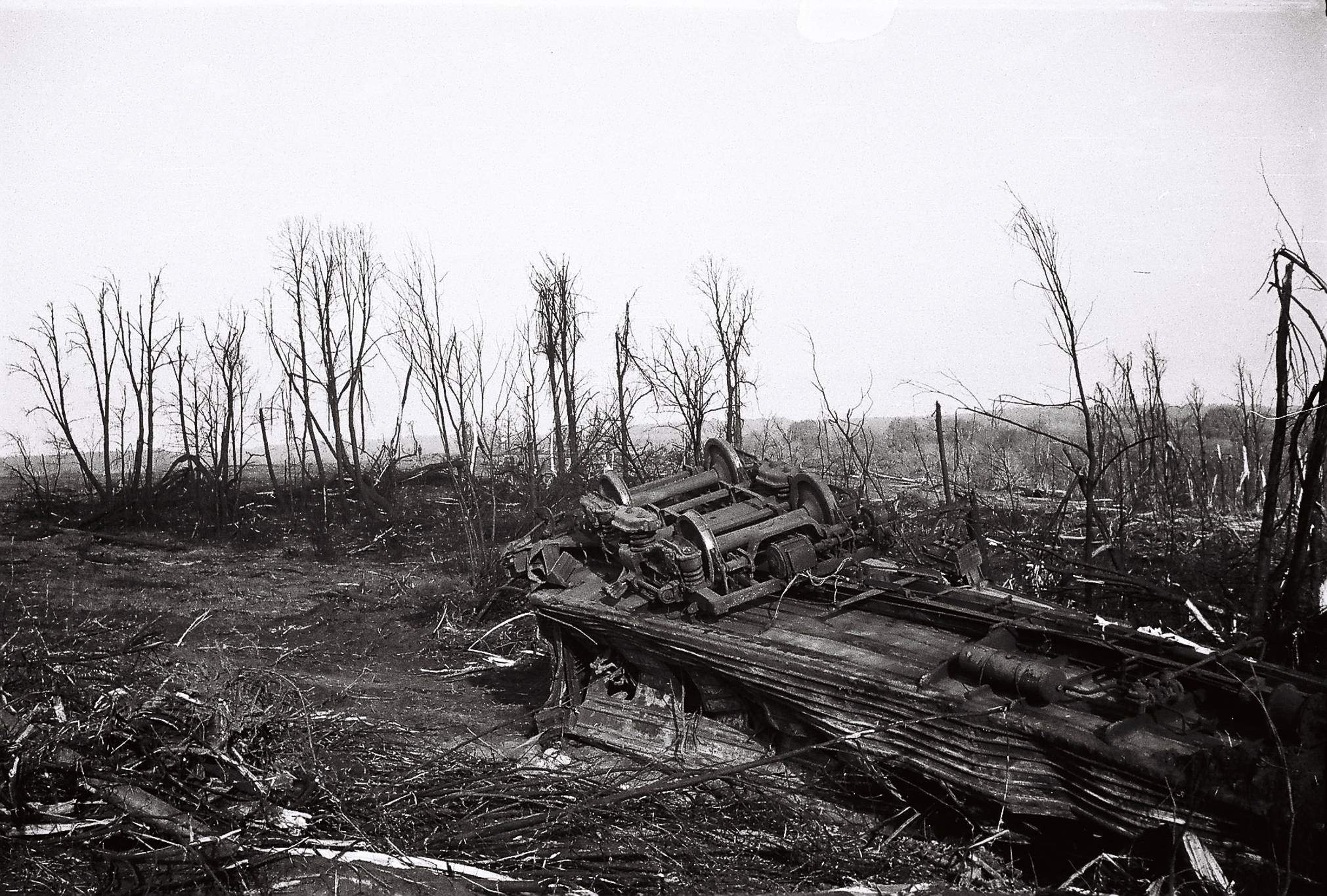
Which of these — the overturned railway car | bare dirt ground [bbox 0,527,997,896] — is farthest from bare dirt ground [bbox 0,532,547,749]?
the overturned railway car

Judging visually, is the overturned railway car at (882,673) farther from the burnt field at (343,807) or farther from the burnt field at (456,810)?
the burnt field at (343,807)

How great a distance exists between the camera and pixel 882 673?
Result: 16.8 feet

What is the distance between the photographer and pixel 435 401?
16.6 m

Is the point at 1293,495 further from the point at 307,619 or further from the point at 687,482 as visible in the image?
the point at 307,619

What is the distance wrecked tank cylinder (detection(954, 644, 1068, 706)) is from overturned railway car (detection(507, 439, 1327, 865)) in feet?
0.04

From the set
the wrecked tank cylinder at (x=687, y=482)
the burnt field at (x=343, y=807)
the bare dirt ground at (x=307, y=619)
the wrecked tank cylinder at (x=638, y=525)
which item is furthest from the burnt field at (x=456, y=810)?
the wrecked tank cylinder at (x=687, y=482)

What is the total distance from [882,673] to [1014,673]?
2.51ft

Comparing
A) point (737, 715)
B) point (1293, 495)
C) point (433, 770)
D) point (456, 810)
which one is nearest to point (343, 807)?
point (456, 810)

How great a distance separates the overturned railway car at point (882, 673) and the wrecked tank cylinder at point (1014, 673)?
0.01 m

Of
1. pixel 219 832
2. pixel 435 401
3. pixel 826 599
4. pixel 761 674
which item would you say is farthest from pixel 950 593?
pixel 435 401

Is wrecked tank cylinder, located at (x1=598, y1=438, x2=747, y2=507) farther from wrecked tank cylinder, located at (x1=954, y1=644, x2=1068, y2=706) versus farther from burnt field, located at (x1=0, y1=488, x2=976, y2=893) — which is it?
wrecked tank cylinder, located at (x1=954, y1=644, x2=1068, y2=706)

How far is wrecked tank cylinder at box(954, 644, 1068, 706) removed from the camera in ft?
15.0

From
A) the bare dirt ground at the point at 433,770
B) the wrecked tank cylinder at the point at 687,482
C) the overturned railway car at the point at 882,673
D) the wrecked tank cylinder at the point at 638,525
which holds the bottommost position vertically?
the bare dirt ground at the point at 433,770

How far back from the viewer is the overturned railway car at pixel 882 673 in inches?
152
